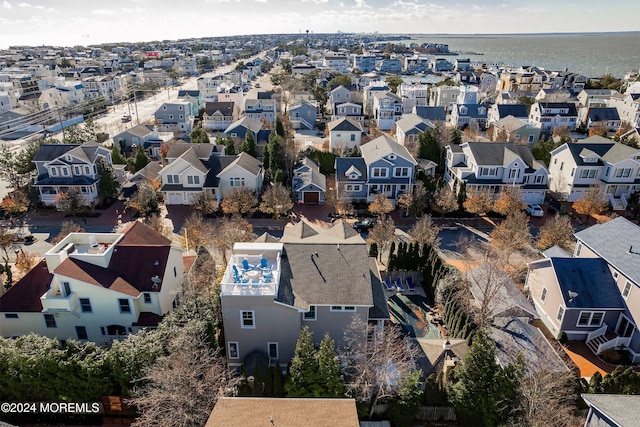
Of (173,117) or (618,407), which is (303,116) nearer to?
(173,117)

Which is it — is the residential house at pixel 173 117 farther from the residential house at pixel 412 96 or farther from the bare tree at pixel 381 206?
the bare tree at pixel 381 206

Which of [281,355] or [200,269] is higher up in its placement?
[200,269]

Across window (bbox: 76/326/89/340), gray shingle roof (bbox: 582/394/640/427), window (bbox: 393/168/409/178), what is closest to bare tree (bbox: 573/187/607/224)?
window (bbox: 393/168/409/178)

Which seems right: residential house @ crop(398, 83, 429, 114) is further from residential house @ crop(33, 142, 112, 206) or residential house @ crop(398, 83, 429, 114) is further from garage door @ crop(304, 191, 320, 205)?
residential house @ crop(33, 142, 112, 206)

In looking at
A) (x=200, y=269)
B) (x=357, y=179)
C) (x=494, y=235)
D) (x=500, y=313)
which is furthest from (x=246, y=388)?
(x=357, y=179)

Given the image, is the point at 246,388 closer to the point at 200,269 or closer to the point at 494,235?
the point at 200,269

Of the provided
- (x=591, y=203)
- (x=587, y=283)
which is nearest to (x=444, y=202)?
(x=591, y=203)

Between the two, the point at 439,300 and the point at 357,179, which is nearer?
the point at 439,300
